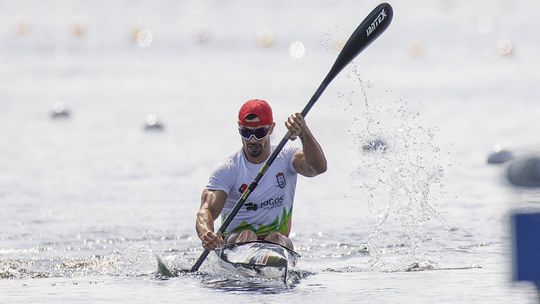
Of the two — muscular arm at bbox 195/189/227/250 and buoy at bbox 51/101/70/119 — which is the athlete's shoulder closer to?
muscular arm at bbox 195/189/227/250

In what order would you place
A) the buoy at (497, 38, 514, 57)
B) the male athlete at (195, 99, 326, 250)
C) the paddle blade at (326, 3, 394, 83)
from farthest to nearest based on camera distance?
the buoy at (497, 38, 514, 57)
the paddle blade at (326, 3, 394, 83)
the male athlete at (195, 99, 326, 250)

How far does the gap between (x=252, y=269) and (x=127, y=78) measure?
38297 millimetres

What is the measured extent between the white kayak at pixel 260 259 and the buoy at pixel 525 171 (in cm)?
493

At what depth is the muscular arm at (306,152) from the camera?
13922 mm

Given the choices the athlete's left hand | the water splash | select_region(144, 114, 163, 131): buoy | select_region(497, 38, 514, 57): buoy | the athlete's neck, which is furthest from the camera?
select_region(497, 38, 514, 57): buoy

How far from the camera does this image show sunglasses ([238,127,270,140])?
1435 cm

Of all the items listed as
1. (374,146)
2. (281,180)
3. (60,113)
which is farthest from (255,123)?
(60,113)

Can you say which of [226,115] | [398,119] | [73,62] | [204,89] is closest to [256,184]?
[398,119]

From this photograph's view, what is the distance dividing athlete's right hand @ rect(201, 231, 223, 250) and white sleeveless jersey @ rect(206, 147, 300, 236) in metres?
0.66

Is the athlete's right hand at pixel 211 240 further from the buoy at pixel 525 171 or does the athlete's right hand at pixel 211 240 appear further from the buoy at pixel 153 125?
the buoy at pixel 153 125

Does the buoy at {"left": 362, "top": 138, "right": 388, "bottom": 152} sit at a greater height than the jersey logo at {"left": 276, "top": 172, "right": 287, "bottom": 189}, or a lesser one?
greater

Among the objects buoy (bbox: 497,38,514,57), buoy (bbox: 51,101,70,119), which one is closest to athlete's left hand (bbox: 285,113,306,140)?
buoy (bbox: 51,101,70,119)

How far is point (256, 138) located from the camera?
14.5 m

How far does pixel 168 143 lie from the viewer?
31547mm
